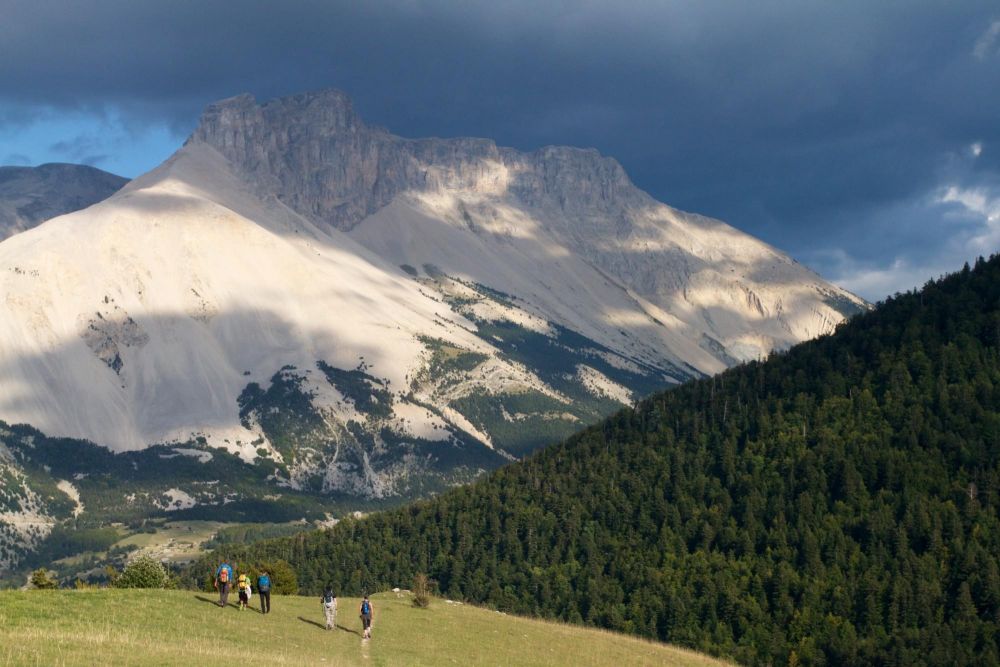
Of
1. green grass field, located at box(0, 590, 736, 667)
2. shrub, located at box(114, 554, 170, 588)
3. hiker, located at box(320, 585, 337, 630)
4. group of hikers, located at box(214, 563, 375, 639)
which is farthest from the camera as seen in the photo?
shrub, located at box(114, 554, 170, 588)

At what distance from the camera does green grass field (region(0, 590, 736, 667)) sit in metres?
86.1

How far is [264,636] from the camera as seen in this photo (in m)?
102

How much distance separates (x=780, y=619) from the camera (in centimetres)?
19312

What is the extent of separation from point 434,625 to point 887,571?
98.6 m

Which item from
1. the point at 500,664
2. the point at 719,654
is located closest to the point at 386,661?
the point at 500,664

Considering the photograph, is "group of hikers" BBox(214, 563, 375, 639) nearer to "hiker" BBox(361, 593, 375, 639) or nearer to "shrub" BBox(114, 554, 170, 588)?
"hiker" BBox(361, 593, 375, 639)

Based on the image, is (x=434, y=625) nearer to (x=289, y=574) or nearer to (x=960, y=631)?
(x=289, y=574)

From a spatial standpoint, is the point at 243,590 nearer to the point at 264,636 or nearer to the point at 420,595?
the point at 264,636

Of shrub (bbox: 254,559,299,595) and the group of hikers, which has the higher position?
shrub (bbox: 254,559,299,595)

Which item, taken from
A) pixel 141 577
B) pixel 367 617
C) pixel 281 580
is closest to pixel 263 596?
pixel 367 617

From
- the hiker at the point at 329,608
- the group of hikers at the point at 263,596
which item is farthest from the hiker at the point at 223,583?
the hiker at the point at 329,608

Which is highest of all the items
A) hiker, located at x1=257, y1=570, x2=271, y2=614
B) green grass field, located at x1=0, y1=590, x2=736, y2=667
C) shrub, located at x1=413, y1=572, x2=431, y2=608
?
shrub, located at x1=413, y1=572, x2=431, y2=608

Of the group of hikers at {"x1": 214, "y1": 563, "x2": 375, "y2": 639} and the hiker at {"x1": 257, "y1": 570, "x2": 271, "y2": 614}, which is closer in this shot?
the group of hikers at {"x1": 214, "y1": 563, "x2": 375, "y2": 639}

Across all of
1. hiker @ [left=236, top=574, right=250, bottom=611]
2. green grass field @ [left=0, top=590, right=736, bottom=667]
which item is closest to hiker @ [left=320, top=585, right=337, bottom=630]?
green grass field @ [left=0, top=590, right=736, bottom=667]
